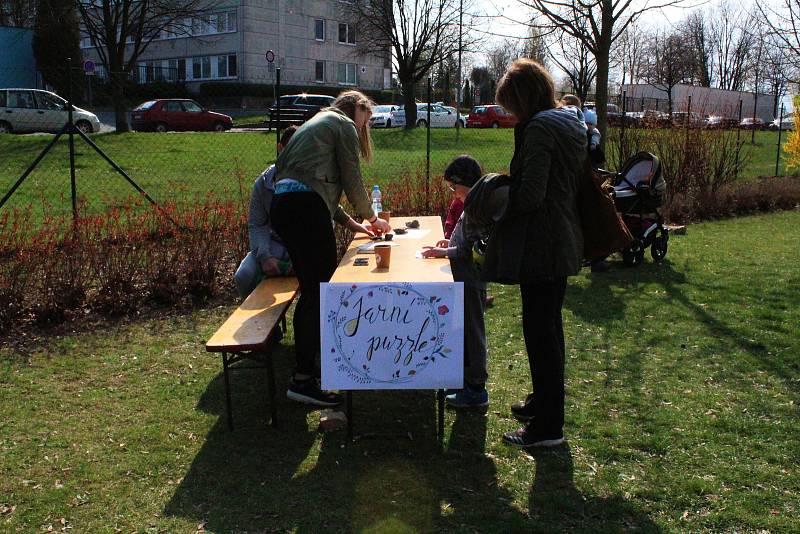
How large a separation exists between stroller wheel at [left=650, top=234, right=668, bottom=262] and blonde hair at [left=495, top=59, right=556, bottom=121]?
5.30 meters

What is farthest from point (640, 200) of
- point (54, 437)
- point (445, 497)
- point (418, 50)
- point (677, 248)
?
point (418, 50)

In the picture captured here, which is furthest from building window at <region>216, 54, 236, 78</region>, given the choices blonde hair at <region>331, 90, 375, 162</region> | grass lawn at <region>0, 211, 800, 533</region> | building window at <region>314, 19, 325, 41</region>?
blonde hair at <region>331, 90, 375, 162</region>

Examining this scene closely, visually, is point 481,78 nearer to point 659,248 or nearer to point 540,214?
point 659,248

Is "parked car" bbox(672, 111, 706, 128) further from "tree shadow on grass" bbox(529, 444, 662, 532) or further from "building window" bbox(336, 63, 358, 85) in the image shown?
"building window" bbox(336, 63, 358, 85)

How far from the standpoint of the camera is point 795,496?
3471mm

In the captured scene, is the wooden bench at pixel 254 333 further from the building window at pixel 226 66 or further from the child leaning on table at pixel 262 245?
the building window at pixel 226 66

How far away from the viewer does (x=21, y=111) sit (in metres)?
21.8

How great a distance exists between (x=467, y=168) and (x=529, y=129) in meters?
A: 1.10

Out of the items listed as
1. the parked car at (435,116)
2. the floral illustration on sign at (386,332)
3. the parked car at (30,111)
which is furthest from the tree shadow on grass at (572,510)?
the parked car at (435,116)

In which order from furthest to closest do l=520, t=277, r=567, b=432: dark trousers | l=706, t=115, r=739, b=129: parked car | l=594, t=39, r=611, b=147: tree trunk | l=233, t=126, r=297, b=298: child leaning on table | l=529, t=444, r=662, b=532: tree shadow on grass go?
l=706, t=115, r=739, b=129: parked car, l=594, t=39, r=611, b=147: tree trunk, l=233, t=126, r=297, b=298: child leaning on table, l=520, t=277, r=567, b=432: dark trousers, l=529, t=444, r=662, b=532: tree shadow on grass

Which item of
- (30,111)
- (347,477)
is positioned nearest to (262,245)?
(347,477)

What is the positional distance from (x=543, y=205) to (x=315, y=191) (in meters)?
1.32

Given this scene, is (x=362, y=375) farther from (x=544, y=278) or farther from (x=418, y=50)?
(x=418, y=50)

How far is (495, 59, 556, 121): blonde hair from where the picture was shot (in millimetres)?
3580
